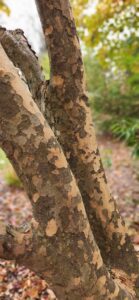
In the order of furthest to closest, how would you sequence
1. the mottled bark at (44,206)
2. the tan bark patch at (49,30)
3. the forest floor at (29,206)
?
the forest floor at (29,206)
the tan bark patch at (49,30)
the mottled bark at (44,206)

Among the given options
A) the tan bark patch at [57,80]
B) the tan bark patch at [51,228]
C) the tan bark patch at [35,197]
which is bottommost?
the tan bark patch at [51,228]

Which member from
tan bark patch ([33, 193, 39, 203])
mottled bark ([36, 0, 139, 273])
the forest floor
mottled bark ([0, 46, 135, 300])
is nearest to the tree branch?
mottled bark ([36, 0, 139, 273])

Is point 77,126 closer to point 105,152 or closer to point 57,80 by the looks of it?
point 57,80

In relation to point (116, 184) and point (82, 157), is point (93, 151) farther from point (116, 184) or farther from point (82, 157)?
point (116, 184)

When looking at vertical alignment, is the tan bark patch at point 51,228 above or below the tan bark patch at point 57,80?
below

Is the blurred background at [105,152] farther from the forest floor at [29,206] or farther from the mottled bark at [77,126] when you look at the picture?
the mottled bark at [77,126]

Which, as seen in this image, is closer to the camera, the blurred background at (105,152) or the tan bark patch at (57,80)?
the tan bark patch at (57,80)

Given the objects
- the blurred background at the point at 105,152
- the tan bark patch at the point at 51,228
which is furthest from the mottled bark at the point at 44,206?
the blurred background at the point at 105,152

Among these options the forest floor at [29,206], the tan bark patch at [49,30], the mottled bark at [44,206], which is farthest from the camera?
the forest floor at [29,206]
